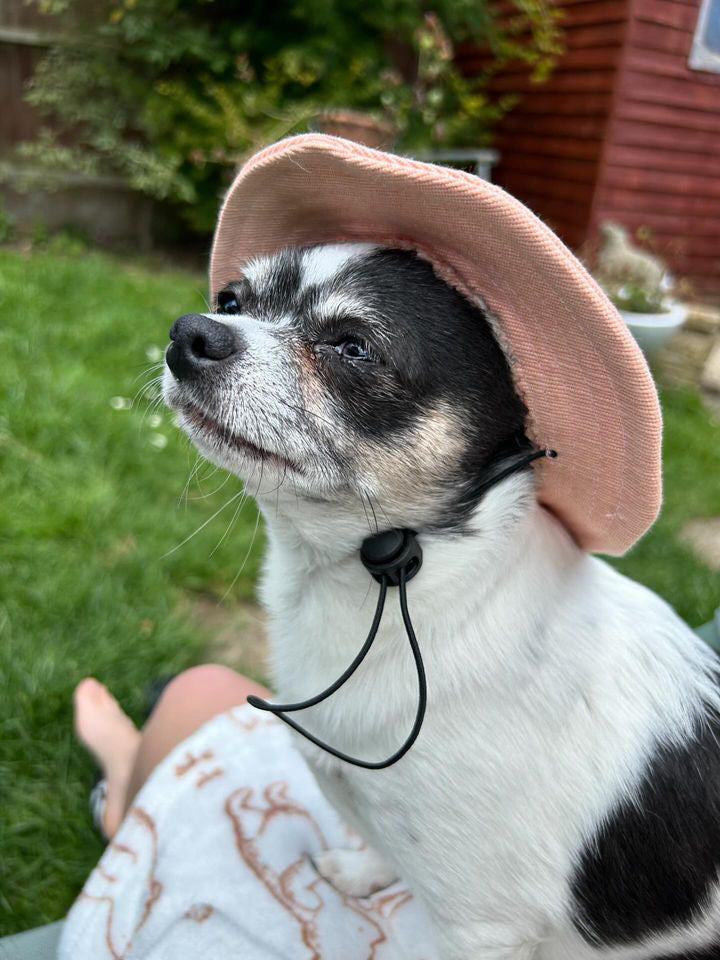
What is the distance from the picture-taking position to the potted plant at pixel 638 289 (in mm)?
5230

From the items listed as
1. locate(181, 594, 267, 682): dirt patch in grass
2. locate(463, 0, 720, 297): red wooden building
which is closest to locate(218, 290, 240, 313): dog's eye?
locate(181, 594, 267, 682): dirt patch in grass

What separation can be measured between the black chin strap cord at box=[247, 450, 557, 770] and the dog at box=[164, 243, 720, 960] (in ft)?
0.08

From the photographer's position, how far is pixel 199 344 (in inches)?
46.8

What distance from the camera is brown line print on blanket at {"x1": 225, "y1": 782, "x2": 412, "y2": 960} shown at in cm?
159

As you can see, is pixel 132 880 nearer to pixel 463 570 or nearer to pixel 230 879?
pixel 230 879

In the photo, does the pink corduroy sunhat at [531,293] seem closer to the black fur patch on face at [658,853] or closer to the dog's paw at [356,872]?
the black fur patch on face at [658,853]

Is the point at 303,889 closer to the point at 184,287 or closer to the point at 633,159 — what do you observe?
the point at 184,287

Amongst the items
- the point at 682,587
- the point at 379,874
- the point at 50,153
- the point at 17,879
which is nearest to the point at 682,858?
the point at 379,874

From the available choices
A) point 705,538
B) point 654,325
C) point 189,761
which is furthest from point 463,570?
point 654,325

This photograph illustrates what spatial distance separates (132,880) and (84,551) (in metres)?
1.44

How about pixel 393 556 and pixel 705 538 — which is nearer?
pixel 393 556

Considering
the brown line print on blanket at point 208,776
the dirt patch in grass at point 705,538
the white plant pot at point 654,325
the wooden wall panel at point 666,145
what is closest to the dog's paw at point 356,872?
the brown line print on blanket at point 208,776

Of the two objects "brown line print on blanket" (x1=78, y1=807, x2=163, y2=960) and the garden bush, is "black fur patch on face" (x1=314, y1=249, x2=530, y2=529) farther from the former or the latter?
the garden bush

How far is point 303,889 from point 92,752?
29.9 inches
